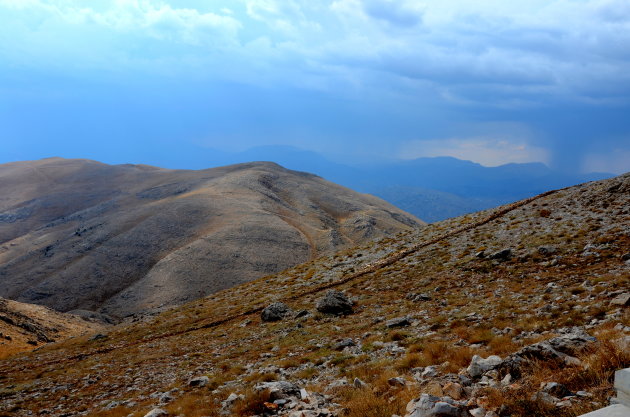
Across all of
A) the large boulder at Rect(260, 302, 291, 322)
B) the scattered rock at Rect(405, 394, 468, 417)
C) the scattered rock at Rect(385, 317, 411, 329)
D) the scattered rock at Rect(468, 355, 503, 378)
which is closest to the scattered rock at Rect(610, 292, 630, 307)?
the scattered rock at Rect(468, 355, 503, 378)

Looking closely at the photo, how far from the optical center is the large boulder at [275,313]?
27.6 m

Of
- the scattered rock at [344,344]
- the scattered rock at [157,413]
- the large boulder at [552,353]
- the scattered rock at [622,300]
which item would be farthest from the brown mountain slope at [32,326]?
the scattered rock at [622,300]

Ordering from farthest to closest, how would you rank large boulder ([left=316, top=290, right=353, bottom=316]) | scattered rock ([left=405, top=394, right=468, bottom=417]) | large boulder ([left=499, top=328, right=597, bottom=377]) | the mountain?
large boulder ([left=316, top=290, right=353, bottom=316]) → large boulder ([left=499, top=328, right=597, bottom=377]) → the mountain → scattered rock ([left=405, top=394, right=468, bottom=417])

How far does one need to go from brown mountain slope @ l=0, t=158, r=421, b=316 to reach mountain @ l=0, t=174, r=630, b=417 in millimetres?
48144

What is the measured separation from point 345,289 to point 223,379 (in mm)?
16165

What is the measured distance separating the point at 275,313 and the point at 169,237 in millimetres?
88980

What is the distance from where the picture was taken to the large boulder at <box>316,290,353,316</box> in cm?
2561

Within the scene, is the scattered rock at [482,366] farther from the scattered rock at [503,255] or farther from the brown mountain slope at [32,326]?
the brown mountain slope at [32,326]

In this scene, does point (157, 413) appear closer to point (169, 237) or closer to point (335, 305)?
point (335, 305)

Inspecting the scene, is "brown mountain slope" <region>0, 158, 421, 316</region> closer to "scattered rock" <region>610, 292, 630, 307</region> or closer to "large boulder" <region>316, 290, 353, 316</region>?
"large boulder" <region>316, 290, 353, 316</region>

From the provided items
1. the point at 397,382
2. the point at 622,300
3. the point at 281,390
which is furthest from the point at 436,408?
the point at 622,300

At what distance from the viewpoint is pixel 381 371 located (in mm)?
12953

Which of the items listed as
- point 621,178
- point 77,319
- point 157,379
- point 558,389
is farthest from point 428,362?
point 77,319

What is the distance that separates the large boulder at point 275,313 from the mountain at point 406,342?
13 centimetres
